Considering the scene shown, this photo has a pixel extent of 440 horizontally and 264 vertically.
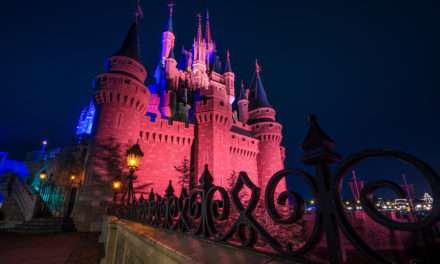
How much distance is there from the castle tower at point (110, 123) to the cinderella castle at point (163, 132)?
0.20ft

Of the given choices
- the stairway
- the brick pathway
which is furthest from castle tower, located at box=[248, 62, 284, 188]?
the brick pathway

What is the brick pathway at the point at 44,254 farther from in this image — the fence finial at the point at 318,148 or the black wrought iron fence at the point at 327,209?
the fence finial at the point at 318,148

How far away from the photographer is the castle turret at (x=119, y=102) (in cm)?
1673

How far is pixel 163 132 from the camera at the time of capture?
68.1 ft

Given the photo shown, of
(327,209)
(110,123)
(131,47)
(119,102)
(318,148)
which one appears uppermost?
(131,47)

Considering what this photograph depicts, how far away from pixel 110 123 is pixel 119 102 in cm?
197

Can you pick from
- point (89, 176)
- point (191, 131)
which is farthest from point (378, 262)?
point (191, 131)

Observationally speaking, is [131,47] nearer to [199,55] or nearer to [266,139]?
[266,139]

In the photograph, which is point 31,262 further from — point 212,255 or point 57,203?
point 57,203

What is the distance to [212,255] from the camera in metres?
1.32

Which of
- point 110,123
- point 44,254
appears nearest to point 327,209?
point 44,254

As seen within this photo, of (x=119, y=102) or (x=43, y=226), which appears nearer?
(x=43, y=226)

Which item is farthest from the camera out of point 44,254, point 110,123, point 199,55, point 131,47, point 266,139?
point 199,55

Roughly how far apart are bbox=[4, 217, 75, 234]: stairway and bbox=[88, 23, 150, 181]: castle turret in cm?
330
